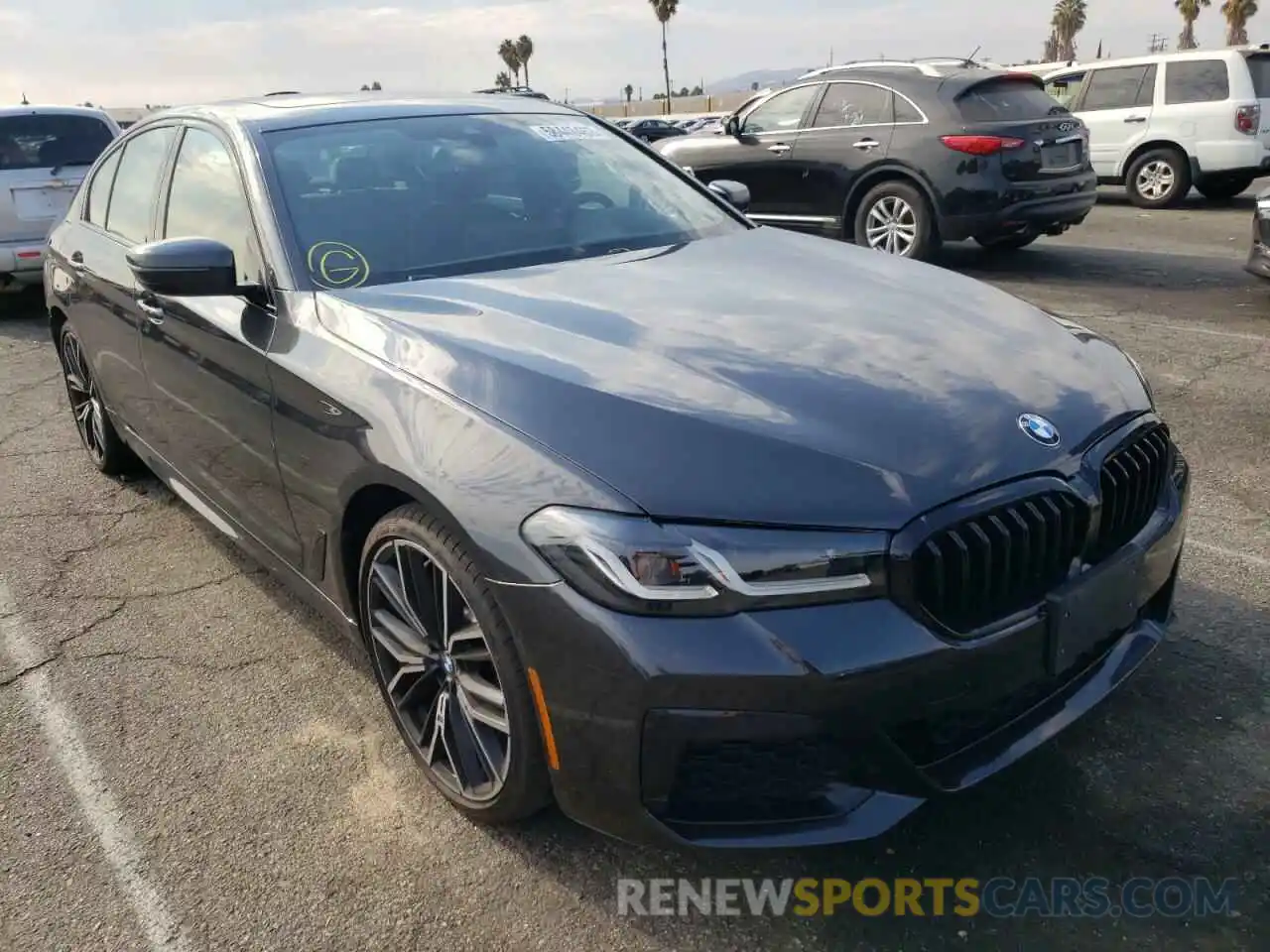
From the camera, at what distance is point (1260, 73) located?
1187 centimetres

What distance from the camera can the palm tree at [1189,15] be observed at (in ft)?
188

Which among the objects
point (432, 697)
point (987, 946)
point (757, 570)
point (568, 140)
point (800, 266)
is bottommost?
point (987, 946)

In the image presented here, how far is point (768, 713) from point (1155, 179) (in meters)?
13.1

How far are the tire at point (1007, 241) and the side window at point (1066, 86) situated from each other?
14.9 ft

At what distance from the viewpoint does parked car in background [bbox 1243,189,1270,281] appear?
677 centimetres

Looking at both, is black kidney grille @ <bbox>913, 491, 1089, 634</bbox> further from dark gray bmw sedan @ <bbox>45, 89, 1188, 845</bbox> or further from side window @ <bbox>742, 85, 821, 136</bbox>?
side window @ <bbox>742, 85, 821, 136</bbox>

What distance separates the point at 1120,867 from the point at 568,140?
2.82 metres

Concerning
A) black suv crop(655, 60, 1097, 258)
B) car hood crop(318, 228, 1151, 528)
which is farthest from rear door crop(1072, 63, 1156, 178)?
car hood crop(318, 228, 1151, 528)

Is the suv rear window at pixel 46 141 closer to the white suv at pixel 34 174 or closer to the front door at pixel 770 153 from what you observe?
the white suv at pixel 34 174

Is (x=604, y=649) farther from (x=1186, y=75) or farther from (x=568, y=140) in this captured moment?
(x=1186, y=75)

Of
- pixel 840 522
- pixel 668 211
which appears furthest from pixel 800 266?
pixel 840 522

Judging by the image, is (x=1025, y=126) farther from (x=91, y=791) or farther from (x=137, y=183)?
(x=91, y=791)

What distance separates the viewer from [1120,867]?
7.38ft

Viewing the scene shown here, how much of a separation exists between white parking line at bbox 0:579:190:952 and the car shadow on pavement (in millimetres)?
732
